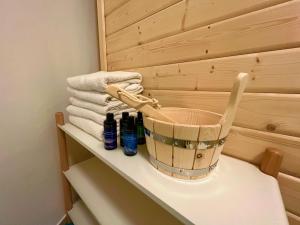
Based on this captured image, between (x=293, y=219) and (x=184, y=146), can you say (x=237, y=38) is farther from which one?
(x=293, y=219)

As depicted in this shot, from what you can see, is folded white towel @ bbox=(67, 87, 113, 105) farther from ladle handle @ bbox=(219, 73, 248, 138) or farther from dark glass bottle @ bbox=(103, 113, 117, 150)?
ladle handle @ bbox=(219, 73, 248, 138)

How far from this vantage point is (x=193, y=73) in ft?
1.99

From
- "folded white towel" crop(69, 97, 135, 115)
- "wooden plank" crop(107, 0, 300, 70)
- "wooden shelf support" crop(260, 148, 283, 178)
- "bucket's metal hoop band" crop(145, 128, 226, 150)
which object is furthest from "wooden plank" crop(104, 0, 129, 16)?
"wooden shelf support" crop(260, 148, 283, 178)

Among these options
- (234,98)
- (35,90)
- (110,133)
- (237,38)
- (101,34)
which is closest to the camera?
(234,98)

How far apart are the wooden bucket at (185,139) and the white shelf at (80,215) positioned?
0.64 m

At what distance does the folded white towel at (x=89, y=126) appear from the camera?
0.67 meters

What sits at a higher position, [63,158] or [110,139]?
[110,139]

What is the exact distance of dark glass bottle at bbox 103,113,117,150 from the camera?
589 mm

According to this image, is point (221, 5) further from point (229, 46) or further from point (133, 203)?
point (133, 203)

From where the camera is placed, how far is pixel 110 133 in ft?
1.95

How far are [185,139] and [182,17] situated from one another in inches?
17.8

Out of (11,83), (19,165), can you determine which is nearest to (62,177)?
(19,165)

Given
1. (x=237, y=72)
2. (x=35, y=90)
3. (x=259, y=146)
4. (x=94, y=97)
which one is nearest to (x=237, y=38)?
(x=237, y=72)

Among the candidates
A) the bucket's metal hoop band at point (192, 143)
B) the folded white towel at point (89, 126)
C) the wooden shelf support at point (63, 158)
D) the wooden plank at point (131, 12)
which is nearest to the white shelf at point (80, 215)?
the wooden shelf support at point (63, 158)
